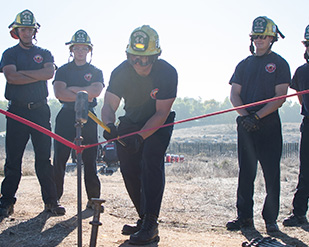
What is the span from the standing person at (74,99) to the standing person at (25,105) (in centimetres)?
30

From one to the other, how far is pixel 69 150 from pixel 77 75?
1.04m

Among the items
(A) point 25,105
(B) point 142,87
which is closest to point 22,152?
(A) point 25,105

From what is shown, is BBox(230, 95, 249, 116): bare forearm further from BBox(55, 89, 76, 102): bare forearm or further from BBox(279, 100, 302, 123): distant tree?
BBox(279, 100, 302, 123): distant tree

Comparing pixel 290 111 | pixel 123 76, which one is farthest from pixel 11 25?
pixel 290 111

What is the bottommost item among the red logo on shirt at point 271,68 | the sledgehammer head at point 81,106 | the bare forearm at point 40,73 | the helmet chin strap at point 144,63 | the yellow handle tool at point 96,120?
the yellow handle tool at point 96,120

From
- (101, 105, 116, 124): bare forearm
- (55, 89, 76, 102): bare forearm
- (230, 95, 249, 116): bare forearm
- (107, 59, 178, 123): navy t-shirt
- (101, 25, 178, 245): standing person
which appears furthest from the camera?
(55, 89, 76, 102): bare forearm

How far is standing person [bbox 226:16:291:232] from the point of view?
4.88 metres

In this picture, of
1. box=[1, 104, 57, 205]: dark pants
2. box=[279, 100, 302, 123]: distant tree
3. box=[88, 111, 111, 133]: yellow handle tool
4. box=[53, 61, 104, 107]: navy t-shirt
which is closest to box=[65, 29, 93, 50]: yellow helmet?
box=[53, 61, 104, 107]: navy t-shirt

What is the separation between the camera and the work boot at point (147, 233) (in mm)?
4020

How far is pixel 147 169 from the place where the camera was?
4.19 meters

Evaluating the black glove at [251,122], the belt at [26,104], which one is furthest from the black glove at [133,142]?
the belt at [26,104]

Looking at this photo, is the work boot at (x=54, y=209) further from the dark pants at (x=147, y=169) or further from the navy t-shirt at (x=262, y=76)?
the navy t-shirt at (x=262, y=76)

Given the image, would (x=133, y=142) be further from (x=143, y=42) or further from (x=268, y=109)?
(x=268, y=109)

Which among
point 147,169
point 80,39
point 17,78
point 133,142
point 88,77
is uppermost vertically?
point 80,39
